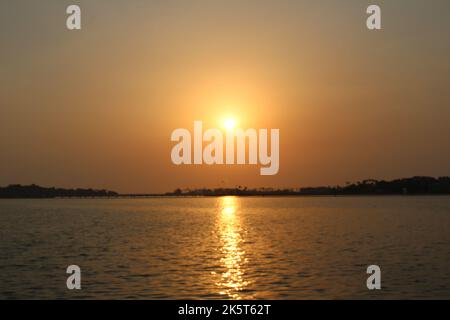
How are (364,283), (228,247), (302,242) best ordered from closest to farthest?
(364,283)
(228,247)
(302,242)

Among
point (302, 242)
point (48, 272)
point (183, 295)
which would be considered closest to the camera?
point (183, 295)

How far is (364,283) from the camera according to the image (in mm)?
45438

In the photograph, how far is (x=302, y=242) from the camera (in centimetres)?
8438
